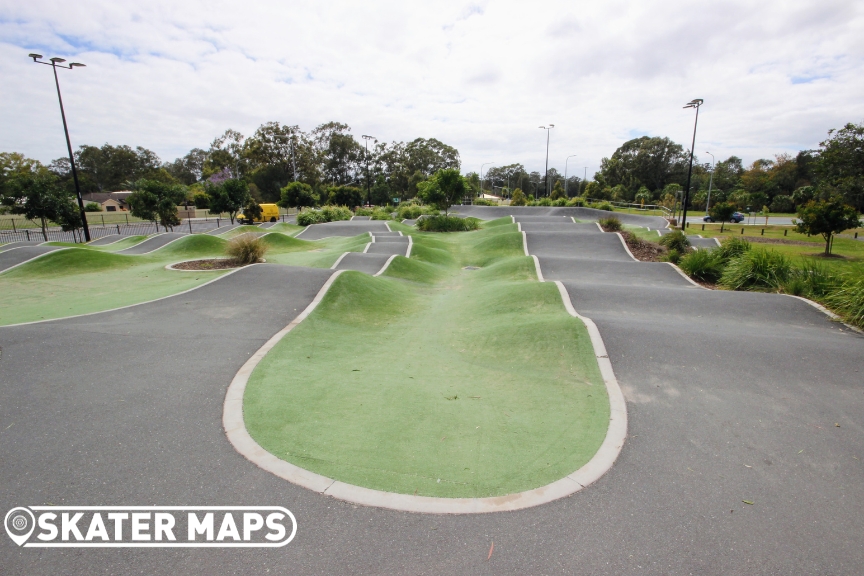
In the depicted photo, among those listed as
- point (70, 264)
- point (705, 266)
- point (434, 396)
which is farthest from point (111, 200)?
point (434, 396)

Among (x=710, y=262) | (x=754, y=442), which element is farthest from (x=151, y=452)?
(x=710, y=262)

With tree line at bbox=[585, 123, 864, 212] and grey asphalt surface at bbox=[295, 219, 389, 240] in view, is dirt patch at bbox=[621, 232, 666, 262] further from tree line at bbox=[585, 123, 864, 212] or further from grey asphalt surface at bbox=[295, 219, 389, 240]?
tree line at bbox=[585, 123, 864, 212]

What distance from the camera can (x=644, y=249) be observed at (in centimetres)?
1909

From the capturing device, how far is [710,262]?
13438mm

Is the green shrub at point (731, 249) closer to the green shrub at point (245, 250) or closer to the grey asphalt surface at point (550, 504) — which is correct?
the grey asphalt surface at point (550, 504)

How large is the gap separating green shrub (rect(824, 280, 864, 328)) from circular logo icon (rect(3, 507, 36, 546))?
449 inches

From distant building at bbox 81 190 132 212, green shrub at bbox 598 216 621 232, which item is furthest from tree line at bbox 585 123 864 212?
distant building at bbox 81 190 132 212

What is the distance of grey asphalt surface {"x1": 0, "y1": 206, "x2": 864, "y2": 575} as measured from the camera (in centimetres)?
279

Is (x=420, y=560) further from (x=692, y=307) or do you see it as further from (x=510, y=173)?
(x=510, y=173)

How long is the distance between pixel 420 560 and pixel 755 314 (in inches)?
347

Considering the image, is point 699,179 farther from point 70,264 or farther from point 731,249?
point 70,264

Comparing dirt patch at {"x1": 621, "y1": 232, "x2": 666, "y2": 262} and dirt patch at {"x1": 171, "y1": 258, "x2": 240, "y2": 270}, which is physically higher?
dirt patch at {"x1": 171, "y1": 258, "x2": 240, "y2": 270}

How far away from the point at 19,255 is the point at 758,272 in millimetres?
23357

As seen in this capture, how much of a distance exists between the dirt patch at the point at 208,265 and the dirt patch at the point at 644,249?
617 inches
